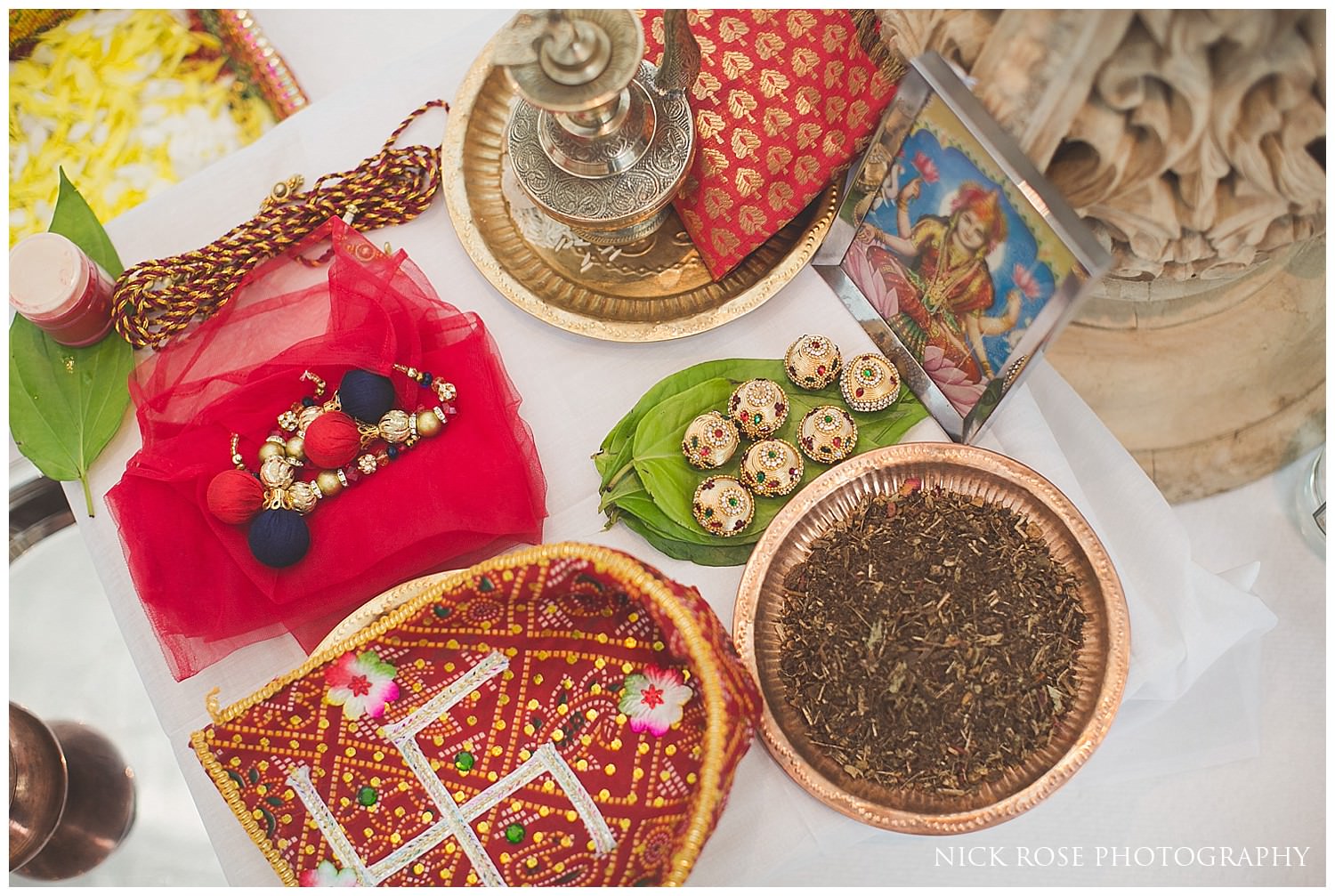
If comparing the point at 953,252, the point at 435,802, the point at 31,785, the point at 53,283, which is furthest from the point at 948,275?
the point at 31,785

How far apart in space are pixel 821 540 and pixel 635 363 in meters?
0.20

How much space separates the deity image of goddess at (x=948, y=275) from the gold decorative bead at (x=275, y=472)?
0.44 m

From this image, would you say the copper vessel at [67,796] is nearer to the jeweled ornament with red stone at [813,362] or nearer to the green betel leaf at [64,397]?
the green betel leaf at [64,397]

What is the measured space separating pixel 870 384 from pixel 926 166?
156 millimetres

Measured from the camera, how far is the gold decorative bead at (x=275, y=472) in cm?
60

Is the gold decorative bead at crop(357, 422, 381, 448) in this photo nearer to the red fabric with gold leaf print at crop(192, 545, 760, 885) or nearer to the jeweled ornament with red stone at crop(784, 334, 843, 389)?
the red fabric with gold leaf print at crop(192, 545, 760, 885)

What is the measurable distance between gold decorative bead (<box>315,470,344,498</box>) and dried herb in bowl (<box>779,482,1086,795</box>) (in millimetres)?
334

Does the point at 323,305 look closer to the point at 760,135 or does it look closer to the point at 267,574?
the point at 267,574

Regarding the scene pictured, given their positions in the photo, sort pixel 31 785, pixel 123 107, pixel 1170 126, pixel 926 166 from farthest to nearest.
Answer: pixel 123 107, pixel 31 785, pixel 926 166, pixel 1170 126

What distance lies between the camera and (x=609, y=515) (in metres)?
0.63

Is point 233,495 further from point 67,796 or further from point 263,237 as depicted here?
point 67,796

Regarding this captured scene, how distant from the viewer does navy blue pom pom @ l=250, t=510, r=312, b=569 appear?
59 cm

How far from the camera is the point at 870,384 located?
613 millimetres

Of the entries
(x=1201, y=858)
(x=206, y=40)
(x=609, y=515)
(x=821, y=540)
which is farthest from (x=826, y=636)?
(x=206, y=40)
